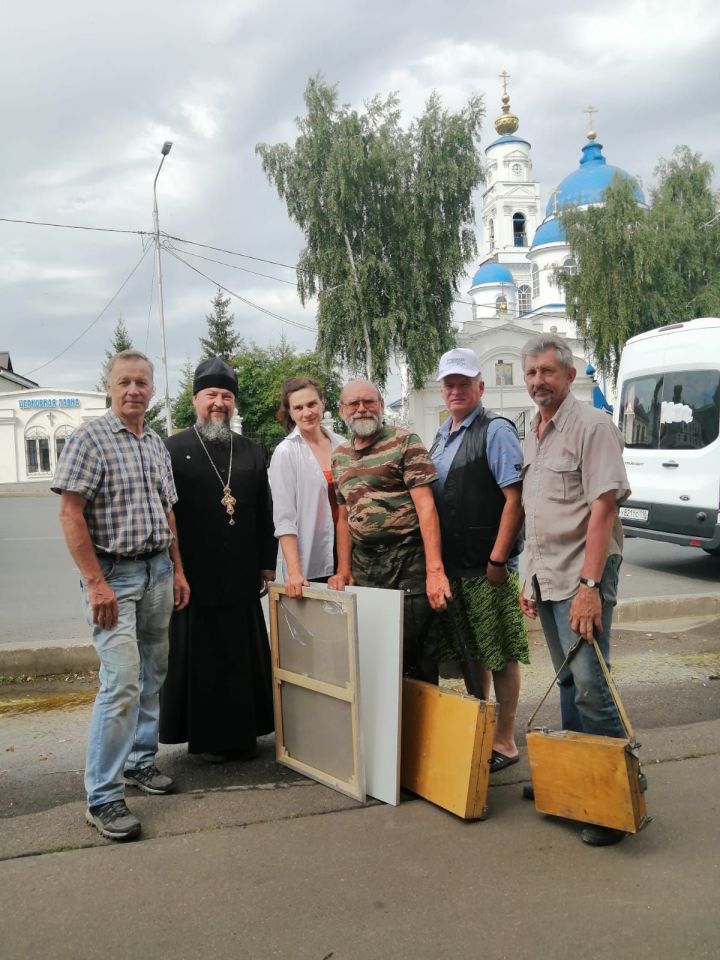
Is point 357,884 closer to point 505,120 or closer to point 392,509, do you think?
point 392,509

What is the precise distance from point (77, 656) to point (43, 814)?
2.29 m

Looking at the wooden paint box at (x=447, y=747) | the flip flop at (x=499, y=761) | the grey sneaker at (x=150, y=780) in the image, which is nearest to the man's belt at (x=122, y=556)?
the grey sneaker at (x=150, y=780)

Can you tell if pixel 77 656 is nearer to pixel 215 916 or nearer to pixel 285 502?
pixel 285 502

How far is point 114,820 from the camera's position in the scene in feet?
10.6

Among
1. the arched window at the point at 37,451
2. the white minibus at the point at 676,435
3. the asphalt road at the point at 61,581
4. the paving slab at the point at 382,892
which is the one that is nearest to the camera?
the paving slab at the point at 382,892

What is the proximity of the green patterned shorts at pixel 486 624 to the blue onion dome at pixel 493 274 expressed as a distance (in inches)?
2390

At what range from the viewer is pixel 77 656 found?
563 centimetres

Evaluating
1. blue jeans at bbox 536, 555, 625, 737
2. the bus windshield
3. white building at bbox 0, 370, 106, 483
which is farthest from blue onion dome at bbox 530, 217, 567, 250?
blue jeans at bbox 536, 555, 625, 737

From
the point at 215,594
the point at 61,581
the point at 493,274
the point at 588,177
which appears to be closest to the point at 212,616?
the point at 215,594

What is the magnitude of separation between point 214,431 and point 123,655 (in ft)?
3.93

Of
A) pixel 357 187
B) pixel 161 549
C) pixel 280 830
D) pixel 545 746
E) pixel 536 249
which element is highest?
pixel 536 249

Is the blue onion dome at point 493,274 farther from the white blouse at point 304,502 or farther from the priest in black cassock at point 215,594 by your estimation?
the priest in black cassock at point 215,594

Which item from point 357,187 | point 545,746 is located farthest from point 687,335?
point 357,187

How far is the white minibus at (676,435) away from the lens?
915cm
